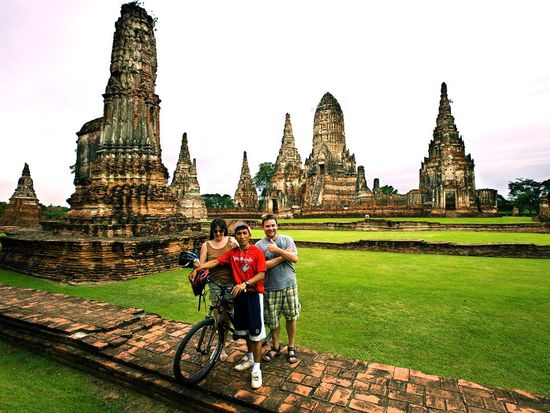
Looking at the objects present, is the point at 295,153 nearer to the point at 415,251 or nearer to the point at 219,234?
the point at 415,251

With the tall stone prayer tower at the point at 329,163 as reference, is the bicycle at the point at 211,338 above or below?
below

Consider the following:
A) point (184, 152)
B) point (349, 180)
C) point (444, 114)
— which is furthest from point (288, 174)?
point (444, 114)

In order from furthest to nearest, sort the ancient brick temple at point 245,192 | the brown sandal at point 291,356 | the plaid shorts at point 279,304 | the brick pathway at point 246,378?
1. the ancient brick temple at point 245,192
2. the plaid shorts at point 279,304
3. the brown sandal at point 291,356
4. the brick pathway at point 246,378

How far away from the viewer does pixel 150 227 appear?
895 centimetres

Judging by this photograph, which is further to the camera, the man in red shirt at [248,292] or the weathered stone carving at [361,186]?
the weathered stone carving at [361,186]

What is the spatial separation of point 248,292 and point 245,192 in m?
39.6

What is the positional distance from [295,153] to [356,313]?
115 feet

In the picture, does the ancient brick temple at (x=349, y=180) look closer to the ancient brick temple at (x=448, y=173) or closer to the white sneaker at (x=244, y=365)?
the ancient brick temple at (x=448, y=173)

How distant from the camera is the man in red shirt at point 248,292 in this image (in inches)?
112

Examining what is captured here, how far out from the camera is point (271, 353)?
10.7 ft

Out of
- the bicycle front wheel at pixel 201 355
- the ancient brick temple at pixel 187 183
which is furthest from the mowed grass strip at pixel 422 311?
the ancient brick temple at pixel 187 183

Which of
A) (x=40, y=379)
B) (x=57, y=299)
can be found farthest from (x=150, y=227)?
(x=40, y=379)

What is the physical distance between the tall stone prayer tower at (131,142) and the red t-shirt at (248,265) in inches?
268

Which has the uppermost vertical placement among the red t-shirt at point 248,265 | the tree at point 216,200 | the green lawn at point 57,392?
the tree at point 216,200
